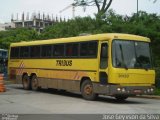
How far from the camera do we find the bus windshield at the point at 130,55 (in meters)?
21.3

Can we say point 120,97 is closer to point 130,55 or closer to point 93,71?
point 93,71

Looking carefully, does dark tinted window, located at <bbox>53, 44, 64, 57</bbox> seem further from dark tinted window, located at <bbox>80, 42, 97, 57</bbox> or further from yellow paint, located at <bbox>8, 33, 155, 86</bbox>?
dark tinted window, located at <bbox>80, 42, 97, 57</bbox>

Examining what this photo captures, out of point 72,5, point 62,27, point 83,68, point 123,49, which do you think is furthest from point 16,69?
point 72,5

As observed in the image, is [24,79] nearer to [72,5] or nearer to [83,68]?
[83,68]

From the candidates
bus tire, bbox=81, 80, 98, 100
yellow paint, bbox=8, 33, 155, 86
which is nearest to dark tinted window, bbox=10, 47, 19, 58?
yellow paint, bbox=8, 33, 155, 86

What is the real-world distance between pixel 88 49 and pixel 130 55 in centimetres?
239

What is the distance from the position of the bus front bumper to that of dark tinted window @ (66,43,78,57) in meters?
2.77

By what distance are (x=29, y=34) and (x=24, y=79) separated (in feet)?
124

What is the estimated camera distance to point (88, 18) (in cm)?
4384

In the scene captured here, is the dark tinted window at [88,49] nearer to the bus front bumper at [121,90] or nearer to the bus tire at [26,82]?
the bus front bumper at [121,90]

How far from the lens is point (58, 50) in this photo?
84.8 ft

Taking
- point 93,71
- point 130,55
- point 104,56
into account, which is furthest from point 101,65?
point 130,55

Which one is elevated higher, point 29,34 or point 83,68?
point 29,34

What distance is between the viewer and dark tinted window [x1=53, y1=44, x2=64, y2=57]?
25.5 metres
